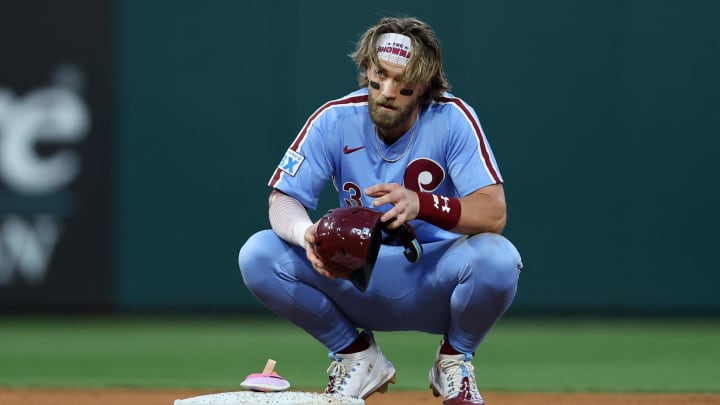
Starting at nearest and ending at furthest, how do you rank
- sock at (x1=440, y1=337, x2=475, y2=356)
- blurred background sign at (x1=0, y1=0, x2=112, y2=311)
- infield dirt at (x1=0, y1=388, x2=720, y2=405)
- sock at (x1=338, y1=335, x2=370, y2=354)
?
sock at (x1=440, y1=337, x2=475, y2=356), sock at (x1=338, y1=335, x2=370, y2=354), infield dirt at (x1=0, y1=388, x2=720, y2=405), blurred background sign at (x1=0, y1=0, x2=112, y2=311)

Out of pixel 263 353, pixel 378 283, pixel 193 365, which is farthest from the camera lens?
pixel 263 353

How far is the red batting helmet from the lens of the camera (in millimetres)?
3928

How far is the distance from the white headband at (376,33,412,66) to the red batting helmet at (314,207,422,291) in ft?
1.88

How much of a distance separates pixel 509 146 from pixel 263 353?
8.78ft

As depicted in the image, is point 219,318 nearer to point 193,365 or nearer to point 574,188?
point 193,365

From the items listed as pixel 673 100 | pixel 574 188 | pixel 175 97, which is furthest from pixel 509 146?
pixel 175 97

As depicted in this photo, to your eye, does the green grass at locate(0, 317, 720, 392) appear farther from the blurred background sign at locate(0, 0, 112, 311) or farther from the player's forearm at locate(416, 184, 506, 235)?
the player's forearm at locate(416, 184, 506, 235)

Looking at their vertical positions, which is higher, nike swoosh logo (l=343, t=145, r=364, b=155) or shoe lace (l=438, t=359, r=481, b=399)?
nike swoosh logo (l=343, t=145, r=364, b=155)

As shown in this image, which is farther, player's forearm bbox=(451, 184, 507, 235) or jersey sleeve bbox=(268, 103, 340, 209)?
jersey sleeve bbox=(268, 103, 340, 209)

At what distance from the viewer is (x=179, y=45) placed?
8.76 meters

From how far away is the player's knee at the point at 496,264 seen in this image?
408 centimetres

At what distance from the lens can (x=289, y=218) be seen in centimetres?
425

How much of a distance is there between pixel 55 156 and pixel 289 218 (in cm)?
475

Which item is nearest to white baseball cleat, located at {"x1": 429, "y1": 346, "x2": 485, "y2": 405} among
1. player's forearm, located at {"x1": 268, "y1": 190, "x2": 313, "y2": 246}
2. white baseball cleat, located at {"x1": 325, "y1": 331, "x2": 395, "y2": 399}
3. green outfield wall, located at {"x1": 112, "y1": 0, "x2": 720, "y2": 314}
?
white baseball cleat, located at {"x1": 325, "y1": 331, "x2": 395, "y2": 399}
